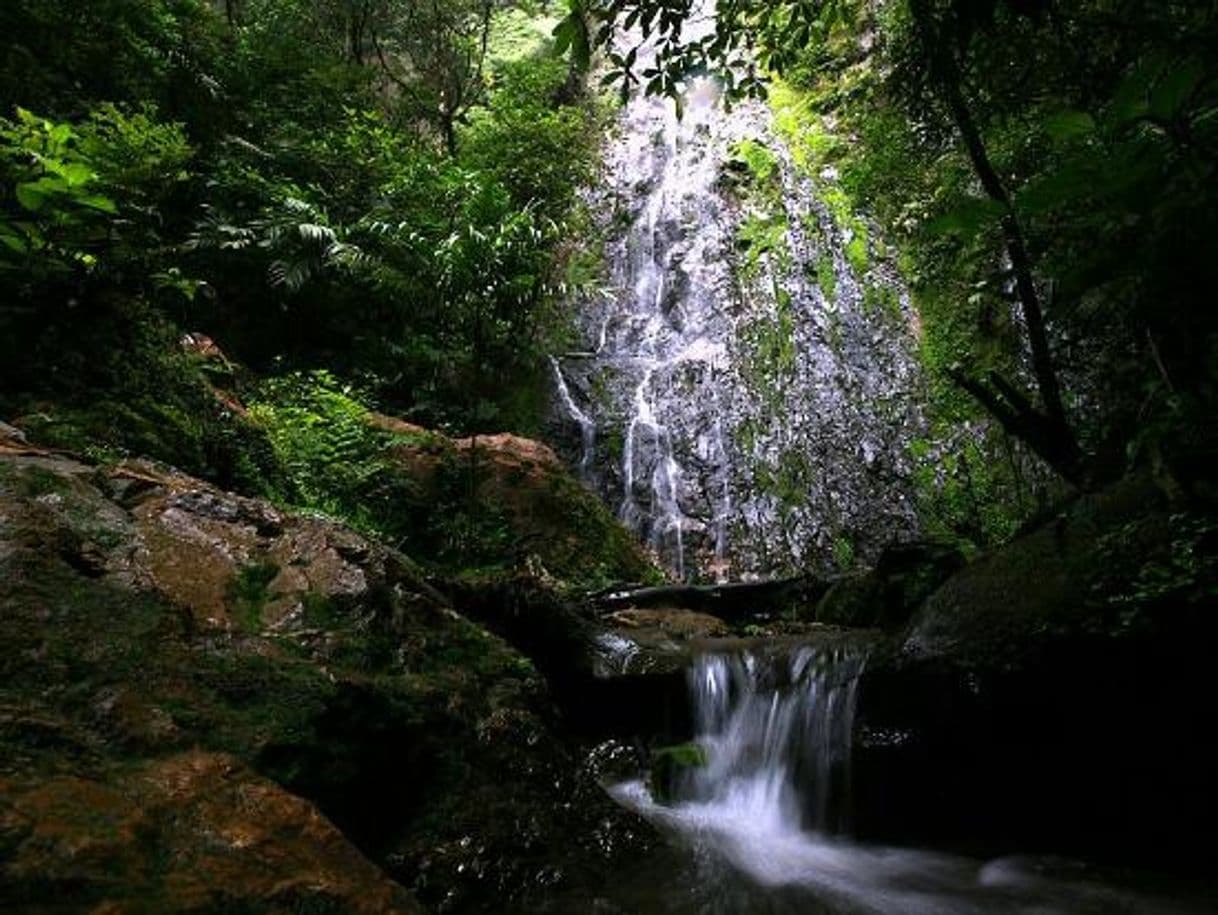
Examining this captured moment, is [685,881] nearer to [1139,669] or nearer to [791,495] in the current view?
[1139,669]

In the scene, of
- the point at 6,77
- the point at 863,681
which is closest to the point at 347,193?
the point at 6,77

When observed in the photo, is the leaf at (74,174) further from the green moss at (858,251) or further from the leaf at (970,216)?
the green moss at (858,251)

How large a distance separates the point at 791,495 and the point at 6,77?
902 cm

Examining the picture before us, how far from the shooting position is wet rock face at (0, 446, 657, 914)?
5.47ft

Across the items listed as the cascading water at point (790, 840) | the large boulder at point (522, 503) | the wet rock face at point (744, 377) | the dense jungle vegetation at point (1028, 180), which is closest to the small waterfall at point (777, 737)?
the cascading water at point (790, 840)

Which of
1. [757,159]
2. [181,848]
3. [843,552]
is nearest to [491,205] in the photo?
[843,552]

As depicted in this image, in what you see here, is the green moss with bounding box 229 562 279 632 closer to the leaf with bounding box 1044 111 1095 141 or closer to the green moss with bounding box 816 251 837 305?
the leaf with bounding box 1044 111 1095 141

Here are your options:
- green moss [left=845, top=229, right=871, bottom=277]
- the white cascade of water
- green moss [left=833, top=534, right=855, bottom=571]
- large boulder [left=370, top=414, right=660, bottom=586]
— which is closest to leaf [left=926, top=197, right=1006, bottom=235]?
large boulder [left=370, top=414, right=660, bottom=586]

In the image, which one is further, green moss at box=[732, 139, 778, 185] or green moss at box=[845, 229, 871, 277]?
green moss at box=[732, 139, 778, 185]

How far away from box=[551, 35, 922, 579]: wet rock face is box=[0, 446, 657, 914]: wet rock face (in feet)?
19.8

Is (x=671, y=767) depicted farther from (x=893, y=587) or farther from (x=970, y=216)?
(x=970, y=216)

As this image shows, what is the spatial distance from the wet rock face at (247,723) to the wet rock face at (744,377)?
6.04 m

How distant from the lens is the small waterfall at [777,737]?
381 centimetres

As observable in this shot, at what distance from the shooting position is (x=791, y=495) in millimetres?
9297
